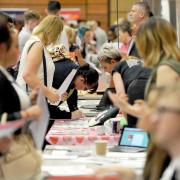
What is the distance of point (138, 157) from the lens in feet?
12.8

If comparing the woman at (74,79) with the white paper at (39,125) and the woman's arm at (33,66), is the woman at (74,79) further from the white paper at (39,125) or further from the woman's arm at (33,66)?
the white paper at (39,125)

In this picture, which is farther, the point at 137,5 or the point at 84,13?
the point at 84,13

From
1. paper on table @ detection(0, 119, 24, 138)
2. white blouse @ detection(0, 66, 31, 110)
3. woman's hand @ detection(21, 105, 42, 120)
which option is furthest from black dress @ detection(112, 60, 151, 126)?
paper on table @ detection(0, 119, 24, 138)

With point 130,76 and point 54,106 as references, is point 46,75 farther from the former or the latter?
point 130,76

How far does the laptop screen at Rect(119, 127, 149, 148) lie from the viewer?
4.14 metres

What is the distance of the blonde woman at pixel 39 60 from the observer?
5062 mm

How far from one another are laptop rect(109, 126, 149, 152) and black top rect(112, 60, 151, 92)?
0.48 meters

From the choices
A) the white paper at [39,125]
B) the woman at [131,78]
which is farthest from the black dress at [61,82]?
the white paper at [39,125]

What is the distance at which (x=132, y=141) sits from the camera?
4180 millimetres

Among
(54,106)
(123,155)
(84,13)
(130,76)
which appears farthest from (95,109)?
(84,13)

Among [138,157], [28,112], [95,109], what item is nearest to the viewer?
[28,112]

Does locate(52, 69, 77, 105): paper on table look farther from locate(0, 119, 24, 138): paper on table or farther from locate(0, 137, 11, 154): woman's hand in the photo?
locate(0, 119, 24, 138): paper on table

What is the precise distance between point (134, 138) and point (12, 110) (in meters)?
1.18

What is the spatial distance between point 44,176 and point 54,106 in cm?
227
